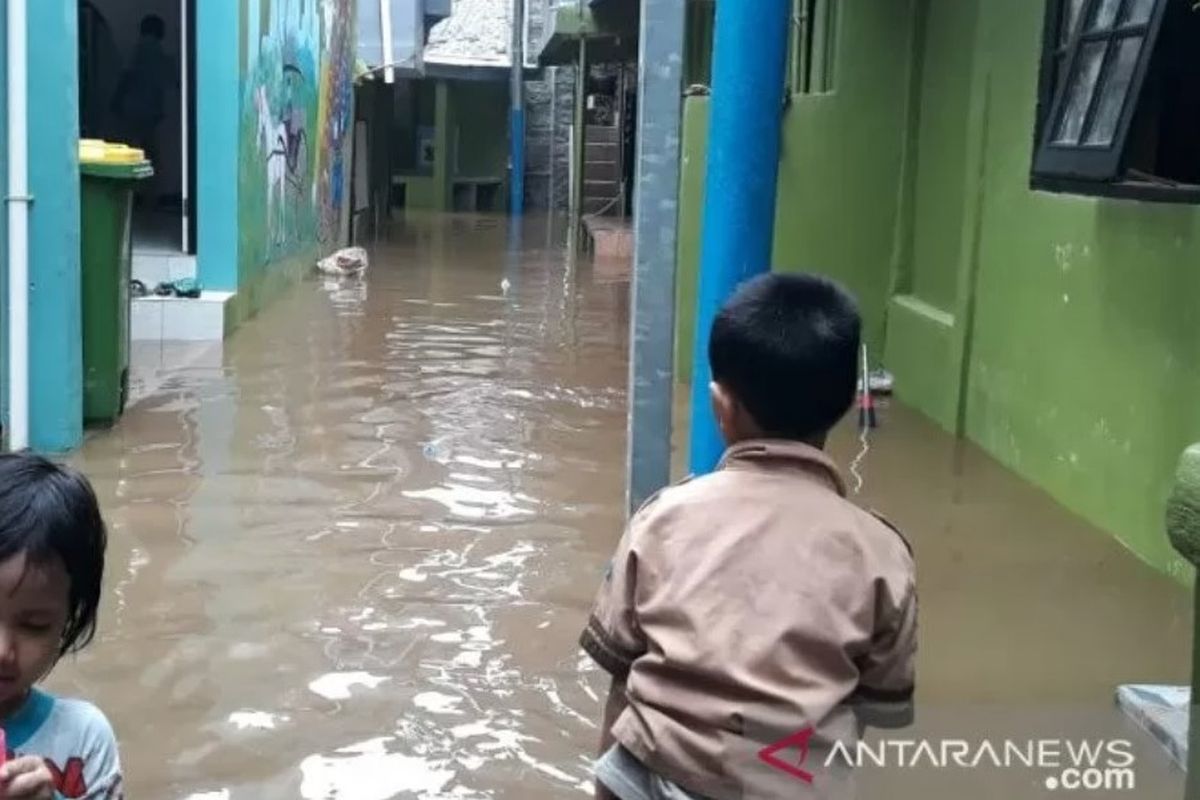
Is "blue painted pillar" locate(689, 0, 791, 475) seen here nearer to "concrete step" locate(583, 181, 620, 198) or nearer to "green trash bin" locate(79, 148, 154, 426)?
"green trash bin" locate(79, 148, 154, 426)

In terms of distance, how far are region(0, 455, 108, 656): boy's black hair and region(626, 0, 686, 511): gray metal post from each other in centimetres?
243

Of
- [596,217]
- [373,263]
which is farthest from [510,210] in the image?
[373,263]

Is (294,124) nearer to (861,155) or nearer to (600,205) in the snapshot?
(861,155)

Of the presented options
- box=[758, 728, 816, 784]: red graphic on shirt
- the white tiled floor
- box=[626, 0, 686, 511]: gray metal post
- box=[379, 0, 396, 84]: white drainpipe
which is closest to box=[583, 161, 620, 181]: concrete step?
box=[379, 0, 396, 84]: white drainpipe

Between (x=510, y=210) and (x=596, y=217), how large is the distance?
25.9ft

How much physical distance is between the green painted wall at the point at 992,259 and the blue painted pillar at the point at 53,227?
3.33 metres

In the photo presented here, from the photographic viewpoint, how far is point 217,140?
1071 cm

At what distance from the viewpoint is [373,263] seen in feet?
58.4

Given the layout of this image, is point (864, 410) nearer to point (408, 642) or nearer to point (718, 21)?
point (408, 642)

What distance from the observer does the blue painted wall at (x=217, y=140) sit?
10.5 meters

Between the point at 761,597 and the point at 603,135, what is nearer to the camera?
the point at 761,597

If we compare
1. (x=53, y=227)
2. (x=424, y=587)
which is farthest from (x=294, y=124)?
(x=424, y=587)

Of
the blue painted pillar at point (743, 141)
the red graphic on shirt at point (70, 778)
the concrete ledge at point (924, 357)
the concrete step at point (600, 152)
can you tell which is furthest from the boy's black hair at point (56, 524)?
the concrete step at point (600, 152)

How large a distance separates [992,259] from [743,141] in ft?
14.4
